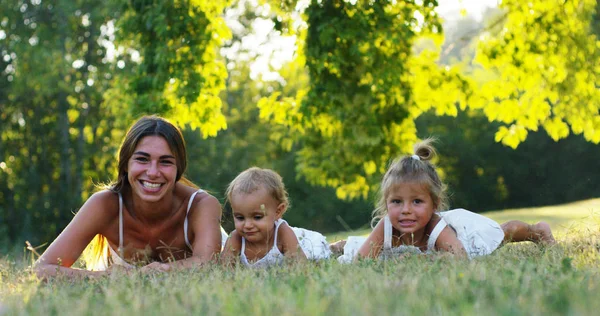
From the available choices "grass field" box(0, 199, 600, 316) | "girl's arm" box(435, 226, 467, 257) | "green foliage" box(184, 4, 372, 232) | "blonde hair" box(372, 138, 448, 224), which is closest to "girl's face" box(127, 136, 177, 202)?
"grass field" box(0, 199, 600, 316)

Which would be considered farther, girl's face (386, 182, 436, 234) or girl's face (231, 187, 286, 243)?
girl's face (386, 182, 436, 234)

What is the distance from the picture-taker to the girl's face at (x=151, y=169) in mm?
6004

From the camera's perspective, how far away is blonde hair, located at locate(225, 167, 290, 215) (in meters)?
6.28

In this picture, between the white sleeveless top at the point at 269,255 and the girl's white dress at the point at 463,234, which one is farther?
the girl's white dress at the point at 463,234

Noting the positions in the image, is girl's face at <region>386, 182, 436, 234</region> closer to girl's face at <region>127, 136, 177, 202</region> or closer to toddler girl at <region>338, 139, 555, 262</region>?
toddler girl at <region>338, 139, 555, 262</region>

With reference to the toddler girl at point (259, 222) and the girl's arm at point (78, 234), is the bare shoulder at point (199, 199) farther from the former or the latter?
the girl's arm at point (78, 234)

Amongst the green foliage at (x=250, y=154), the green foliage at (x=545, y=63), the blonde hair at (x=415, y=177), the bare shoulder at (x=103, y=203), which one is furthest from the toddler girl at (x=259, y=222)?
the green foliage at (x=250, y=154)

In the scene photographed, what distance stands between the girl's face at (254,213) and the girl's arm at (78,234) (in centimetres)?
98

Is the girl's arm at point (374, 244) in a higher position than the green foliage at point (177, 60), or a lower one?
Result: lower

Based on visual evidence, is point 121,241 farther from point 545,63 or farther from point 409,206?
point 545,63

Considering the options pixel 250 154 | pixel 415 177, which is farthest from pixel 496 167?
pixel 415 177

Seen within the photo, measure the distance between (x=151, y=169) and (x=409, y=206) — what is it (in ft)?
6.70

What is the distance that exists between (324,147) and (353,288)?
1275cm

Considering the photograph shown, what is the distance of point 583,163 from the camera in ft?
119
